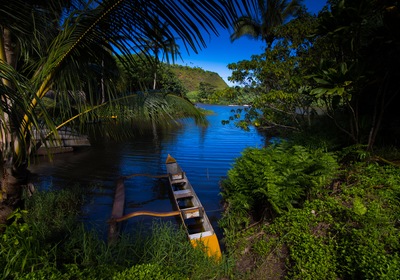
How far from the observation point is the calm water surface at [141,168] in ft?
22.3

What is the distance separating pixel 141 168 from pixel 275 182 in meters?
7.03

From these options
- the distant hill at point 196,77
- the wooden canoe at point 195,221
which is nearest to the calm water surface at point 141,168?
the wooden canoe at point 195,221

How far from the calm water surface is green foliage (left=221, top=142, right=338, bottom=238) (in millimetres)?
976

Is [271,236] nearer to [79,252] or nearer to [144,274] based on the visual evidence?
[144,274]

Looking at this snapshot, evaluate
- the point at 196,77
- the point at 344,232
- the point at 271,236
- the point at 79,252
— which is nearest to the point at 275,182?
the point at 271,236

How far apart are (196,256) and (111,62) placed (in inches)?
123

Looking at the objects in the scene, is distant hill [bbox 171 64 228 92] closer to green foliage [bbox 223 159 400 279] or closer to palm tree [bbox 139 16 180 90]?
green foliage [bbox 223 159 400 279]

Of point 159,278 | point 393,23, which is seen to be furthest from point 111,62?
point 393,23

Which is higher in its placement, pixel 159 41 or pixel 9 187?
pixel 159 41

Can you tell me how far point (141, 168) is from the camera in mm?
10289

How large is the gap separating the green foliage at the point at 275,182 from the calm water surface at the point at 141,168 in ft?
3.20

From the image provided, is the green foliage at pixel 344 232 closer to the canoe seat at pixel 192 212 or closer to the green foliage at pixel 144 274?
the canoe seat at pixel 192 212

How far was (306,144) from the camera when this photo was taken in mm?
6254

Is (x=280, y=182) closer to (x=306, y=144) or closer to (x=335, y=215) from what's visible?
(x=335, y=215)
